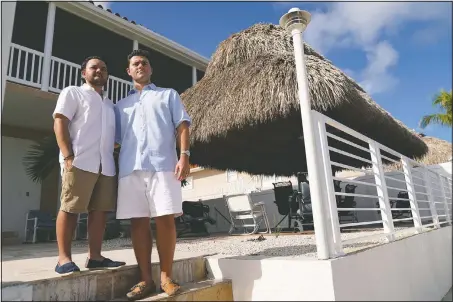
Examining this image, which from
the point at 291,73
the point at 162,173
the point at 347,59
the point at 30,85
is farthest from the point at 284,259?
the point at 30,85

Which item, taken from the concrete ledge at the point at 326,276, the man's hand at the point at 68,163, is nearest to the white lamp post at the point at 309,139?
the concrete ledge at the point at 326,276

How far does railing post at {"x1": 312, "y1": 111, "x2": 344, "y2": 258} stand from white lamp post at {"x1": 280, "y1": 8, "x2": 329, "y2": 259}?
0.07 m

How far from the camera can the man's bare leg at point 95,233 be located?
2195 mm

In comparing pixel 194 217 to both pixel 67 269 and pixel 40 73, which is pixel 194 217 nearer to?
pixel 40 73

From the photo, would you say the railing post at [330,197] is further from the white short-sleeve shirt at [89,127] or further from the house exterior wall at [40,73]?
the house exterior wall at [40,73]

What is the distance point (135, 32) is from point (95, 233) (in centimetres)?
808

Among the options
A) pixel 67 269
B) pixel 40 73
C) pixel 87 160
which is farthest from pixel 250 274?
pixel 40 73

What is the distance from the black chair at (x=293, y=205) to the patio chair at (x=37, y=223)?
16.4ft

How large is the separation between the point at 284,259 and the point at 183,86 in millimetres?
10008

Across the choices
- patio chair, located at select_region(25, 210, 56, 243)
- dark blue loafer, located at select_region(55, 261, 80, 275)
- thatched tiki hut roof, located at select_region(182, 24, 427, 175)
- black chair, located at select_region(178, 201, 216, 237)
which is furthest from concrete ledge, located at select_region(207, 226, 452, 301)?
patio chair, located at select_region(25, 210, 56, 243)

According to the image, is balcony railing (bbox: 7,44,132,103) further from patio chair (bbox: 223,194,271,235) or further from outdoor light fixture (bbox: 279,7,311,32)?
outdoor light fixture (bbox: 279,7,311,32)

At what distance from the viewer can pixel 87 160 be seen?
210cm

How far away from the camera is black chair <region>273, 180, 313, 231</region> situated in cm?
625

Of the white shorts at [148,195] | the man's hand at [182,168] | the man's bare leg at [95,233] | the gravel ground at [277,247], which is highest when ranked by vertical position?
the man's hand at [182,168]
